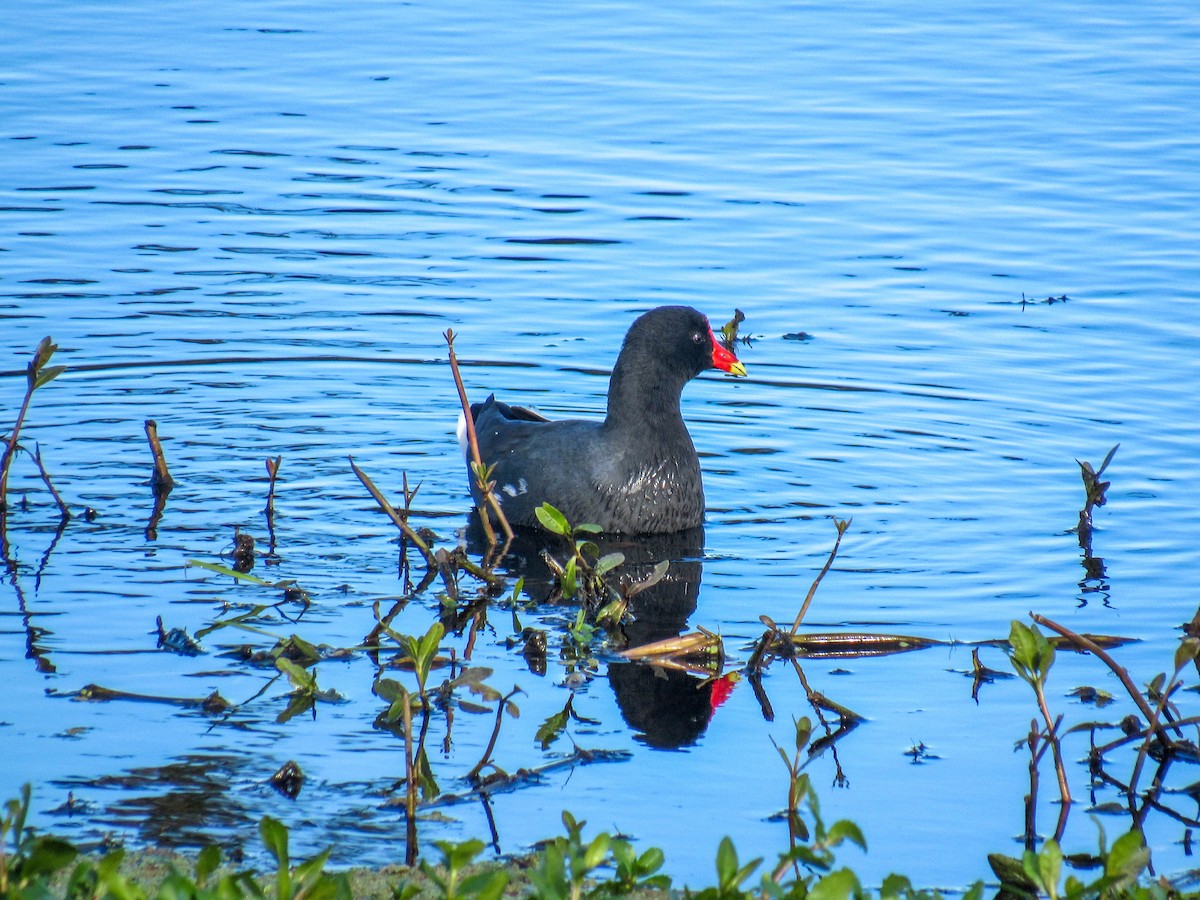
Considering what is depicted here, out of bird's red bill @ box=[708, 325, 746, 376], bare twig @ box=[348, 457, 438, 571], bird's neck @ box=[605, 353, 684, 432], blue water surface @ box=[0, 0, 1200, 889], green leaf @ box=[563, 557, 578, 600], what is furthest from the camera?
bird's red bill @ box=[708, 325, 746, 376]

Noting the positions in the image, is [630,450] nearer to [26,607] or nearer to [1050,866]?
[26,607]

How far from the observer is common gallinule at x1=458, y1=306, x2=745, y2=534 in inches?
358

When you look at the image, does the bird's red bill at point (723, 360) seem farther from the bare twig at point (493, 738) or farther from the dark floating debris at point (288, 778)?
the dark floating debris at point (288, 778)

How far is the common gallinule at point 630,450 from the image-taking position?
9.09 meters

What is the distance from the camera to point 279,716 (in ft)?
20.3

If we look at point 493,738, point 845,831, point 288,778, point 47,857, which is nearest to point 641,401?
point 493,738

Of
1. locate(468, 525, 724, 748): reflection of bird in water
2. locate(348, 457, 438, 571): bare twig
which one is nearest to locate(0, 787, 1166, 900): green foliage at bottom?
locate(468, 525, 724, 748): reflection of bird in water

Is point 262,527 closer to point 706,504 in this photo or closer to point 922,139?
point 706,504

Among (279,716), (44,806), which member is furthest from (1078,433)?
(44,806)

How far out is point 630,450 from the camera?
9164 millimetres

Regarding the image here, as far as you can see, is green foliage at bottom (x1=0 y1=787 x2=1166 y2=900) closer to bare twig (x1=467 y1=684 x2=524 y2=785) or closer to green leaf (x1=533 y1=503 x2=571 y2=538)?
bare twig (x1=467 y1=684 x2=524 y2=785)

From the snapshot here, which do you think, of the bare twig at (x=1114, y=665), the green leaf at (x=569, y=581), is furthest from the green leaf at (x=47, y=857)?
the green leaf at (x=569, y=581)

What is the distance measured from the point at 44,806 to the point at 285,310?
7.18m

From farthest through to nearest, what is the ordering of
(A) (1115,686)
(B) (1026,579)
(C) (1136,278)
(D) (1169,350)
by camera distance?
(C) (1136,278) < (D) (1169,350) < (B) (1026,579) < (A) (1115,686)
